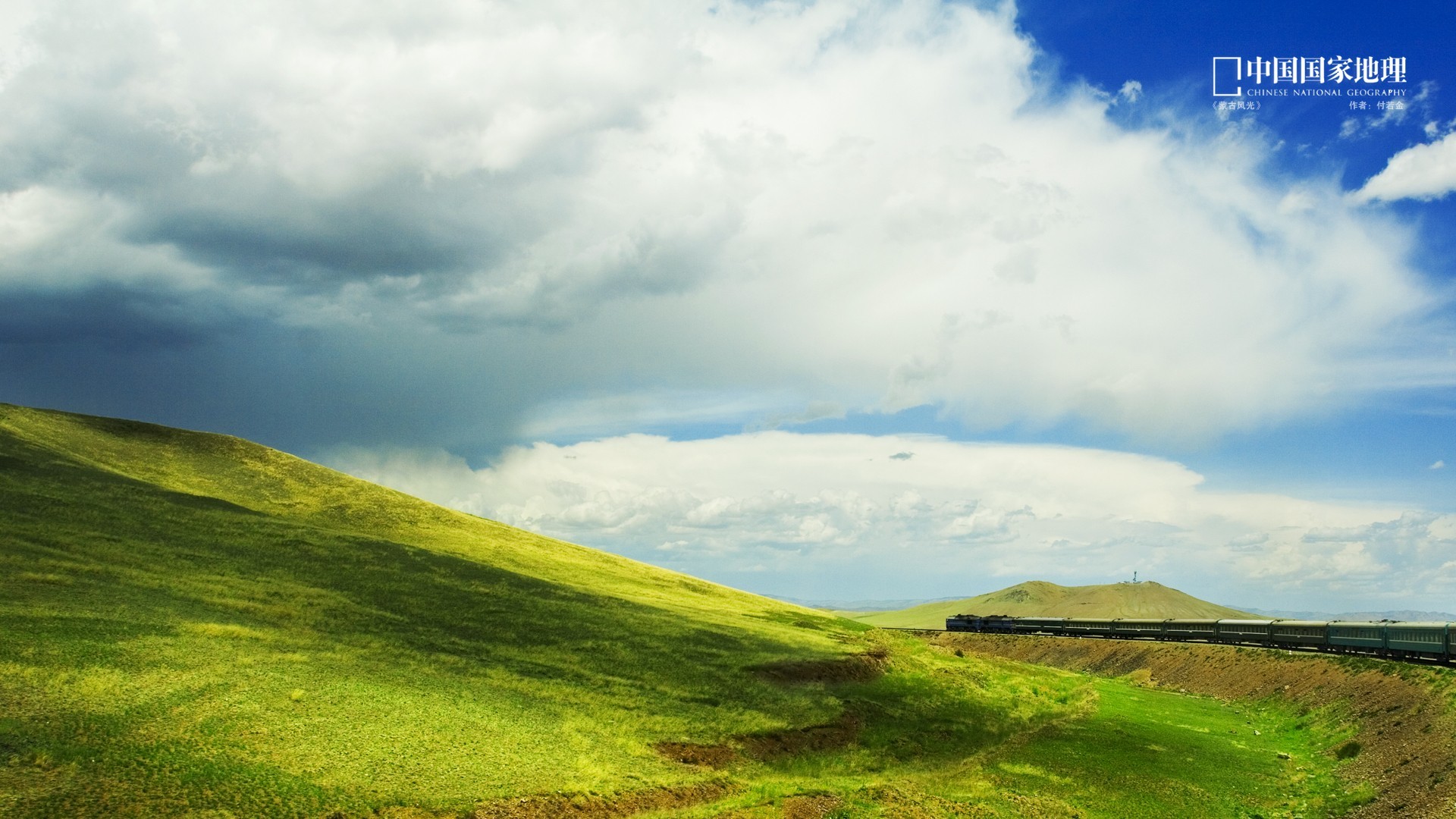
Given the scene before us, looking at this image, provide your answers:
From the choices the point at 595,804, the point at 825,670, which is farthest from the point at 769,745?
the point at 825,670

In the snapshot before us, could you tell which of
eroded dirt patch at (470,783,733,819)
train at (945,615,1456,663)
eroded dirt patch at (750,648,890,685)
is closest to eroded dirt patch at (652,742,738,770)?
eroded dirt patch at (470,783,733,819)

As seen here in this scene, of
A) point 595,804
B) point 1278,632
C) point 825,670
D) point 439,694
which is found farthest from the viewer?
point 1278,632

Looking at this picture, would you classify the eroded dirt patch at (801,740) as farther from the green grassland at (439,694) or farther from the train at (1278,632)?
the train at (1278,632)

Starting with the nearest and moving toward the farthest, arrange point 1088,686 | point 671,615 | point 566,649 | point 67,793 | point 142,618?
1. point 67,793
2. point 142,618
3. point 566,649
4. point 671,615
5. point 1088,686

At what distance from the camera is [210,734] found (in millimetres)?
32781

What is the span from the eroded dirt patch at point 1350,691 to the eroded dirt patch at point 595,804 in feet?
101

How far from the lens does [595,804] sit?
34.1 meters

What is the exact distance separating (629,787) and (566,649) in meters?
23.1

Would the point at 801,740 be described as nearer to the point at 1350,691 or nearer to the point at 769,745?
the point at 769,745

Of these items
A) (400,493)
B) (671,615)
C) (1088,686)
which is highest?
(400,493)

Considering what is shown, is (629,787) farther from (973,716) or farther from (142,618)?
(973,716)

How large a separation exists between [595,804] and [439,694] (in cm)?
1351

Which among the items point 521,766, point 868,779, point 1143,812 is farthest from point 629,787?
point 1143,812

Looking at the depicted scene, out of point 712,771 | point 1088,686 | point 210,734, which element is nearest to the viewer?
point 210,734
